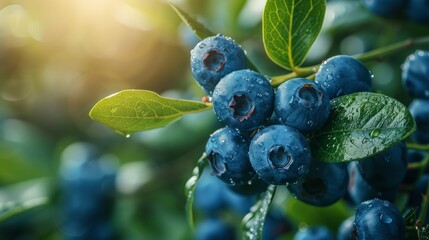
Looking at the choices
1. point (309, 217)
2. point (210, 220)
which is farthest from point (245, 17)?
point (309, 217)

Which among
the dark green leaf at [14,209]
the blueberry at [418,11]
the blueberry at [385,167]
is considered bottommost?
the blueberry at [418,11]

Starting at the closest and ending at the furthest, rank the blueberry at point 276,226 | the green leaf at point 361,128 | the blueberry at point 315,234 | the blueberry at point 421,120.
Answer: the green leaf at point 361,128 → the blueberry at point 421,120 → the blueberry at point 315,234 → the blueberry at point 276,226

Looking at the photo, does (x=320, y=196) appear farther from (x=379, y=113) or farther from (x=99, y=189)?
(x=99, y=189)

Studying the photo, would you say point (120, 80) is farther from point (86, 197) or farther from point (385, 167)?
point (385, 167)

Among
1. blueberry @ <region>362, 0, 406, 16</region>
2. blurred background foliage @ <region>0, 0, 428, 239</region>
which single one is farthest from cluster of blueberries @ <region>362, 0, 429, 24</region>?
blurred background foliage @ <region>0, 0, 428, 239</region>

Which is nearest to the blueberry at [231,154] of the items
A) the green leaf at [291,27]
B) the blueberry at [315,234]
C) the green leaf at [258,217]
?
the green leaf at [258,217]

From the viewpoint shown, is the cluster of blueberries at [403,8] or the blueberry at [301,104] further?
the cluster of blueberries at [403,8]

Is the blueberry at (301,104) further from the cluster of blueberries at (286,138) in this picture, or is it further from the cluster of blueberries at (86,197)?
the cluster of blueberries at (86,197)
